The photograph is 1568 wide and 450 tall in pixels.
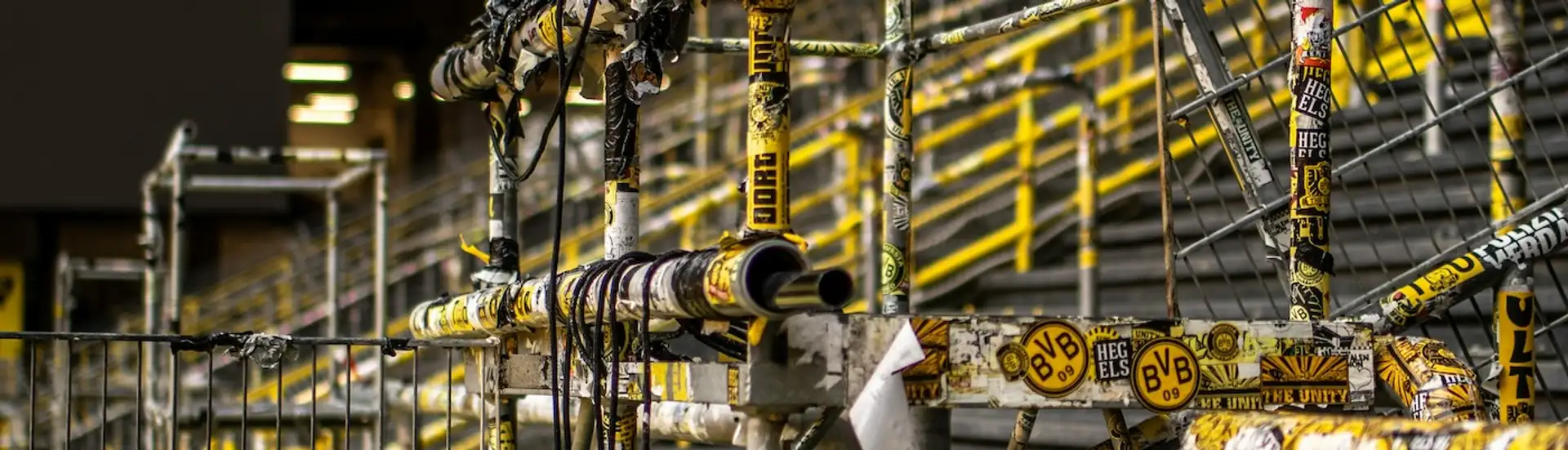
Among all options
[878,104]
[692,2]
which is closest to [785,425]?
[692,2]

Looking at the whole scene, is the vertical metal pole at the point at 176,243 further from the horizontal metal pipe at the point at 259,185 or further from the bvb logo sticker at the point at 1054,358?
the bvb logo sticker at the point at 1054,358

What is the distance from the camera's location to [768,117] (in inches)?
135

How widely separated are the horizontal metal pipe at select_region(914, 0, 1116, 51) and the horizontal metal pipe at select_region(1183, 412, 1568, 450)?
1.29 meters

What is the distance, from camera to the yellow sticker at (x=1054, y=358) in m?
3.21

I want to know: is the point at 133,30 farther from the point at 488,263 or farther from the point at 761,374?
the point at 761,374

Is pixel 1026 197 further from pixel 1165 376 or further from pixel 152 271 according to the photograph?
pixel 1165 376

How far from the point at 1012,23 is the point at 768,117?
135 centimetres

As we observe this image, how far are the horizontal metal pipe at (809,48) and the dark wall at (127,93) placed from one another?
42.3 feet

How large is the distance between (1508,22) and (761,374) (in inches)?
139

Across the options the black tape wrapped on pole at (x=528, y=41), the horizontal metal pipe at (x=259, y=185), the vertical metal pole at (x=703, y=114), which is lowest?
the black tape wrapped on pole at (x=528, y=41)

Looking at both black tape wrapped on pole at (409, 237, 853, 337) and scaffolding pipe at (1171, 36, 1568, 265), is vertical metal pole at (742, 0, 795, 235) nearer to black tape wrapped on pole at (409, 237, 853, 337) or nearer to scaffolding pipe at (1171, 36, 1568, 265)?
black tape wrapped on pole at (409, 237, 853, 337)

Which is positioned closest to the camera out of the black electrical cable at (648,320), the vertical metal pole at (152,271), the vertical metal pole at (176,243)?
the black electrical cable at (648,320)

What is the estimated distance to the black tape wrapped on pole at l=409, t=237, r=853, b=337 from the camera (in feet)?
9.05

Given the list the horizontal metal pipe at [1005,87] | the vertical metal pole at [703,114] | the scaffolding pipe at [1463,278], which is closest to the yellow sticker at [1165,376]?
the scaffolding pipe at [1463,278]
